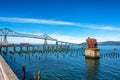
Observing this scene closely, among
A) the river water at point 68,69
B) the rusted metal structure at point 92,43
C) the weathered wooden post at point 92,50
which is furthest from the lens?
the rusted metal structure at point 92,43

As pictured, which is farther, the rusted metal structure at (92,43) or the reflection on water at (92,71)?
the rusted metal structure at (92,43)

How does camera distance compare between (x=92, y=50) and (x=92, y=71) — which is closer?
(x=92, y=71)

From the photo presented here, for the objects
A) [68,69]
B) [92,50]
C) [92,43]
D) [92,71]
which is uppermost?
[92,43]

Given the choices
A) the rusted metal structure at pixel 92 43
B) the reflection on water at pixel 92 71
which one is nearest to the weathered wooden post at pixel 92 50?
the rusted metal structure at pixel 92 43

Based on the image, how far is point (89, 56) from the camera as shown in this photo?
10962 cm

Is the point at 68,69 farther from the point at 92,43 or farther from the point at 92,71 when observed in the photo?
the point at 92,43

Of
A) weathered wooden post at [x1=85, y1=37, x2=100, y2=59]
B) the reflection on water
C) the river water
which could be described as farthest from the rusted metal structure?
the reflection on water

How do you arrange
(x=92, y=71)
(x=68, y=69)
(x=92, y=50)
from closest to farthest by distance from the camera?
(x=92, y=71)
(x=68, y=69)
(x=92, y=50)

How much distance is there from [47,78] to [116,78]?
68.9 feet

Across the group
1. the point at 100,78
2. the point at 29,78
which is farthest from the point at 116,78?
the point at 29,78

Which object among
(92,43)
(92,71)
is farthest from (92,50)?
(92,71)

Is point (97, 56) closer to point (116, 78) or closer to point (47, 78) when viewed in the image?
point (116, 78)

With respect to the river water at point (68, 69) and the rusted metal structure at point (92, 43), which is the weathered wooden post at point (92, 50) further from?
the river water at point (68, 69)

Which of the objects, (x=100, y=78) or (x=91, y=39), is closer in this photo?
(x=100, y=78)
